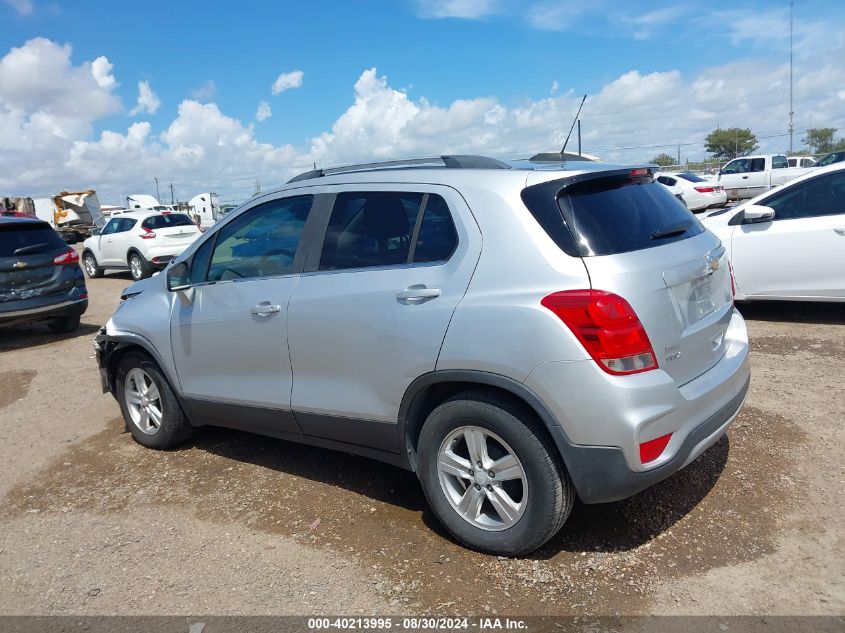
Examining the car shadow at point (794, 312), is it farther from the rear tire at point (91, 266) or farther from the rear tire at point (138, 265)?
the rear tire at point (91, 266)

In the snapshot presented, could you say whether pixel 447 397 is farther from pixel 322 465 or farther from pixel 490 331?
pixel 322 465

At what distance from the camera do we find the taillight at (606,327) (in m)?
2.73

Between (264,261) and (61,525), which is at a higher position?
(264,261)

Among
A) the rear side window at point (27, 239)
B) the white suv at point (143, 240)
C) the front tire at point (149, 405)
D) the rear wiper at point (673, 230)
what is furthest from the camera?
the white suv at point (143, 240)

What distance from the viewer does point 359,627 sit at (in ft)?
9.23

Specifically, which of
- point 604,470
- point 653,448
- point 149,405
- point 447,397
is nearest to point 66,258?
point 149,405

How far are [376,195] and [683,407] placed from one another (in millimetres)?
1893

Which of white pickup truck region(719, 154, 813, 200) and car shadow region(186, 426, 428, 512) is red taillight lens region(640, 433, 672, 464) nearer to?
car shadow region(186, 426, 428, 512)

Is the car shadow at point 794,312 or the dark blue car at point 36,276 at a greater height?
the dark blue car at point 36,276

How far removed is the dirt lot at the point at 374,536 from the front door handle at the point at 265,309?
44.9 inches

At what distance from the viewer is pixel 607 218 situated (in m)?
3.04

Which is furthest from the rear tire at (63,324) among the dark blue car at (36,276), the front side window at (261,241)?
the front side window at (261,241)

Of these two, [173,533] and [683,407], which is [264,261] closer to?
[173,533]

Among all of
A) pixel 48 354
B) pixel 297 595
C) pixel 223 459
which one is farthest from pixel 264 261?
pixel 48 354
